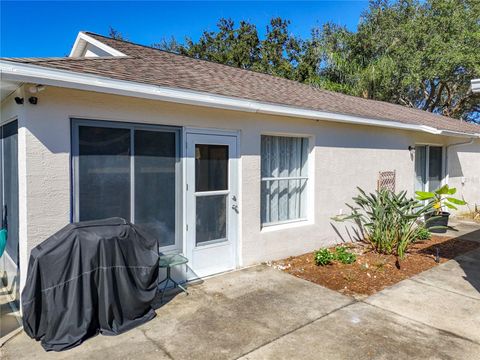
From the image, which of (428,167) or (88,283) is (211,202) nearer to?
(88,283)

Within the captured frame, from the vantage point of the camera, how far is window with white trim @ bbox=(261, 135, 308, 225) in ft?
21.1

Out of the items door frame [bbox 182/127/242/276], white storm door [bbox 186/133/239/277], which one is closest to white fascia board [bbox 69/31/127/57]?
door frame [bbox 182/127/242/276]

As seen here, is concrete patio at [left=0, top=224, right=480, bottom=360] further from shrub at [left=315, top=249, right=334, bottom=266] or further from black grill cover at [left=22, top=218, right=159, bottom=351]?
shrub at [left=315, top=249, right=334, bottom=266]

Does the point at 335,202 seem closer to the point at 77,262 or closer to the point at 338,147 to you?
the point at 338,147

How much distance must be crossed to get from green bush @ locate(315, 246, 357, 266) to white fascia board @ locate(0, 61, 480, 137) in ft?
8.12

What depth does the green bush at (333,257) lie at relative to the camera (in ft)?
19.9

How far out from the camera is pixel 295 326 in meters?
3.89

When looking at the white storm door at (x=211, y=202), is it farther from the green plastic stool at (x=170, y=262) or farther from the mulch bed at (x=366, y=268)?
the mulch bed at (x=366, y=268)

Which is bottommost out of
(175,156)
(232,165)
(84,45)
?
(232,165)

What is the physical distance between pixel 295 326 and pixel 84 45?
7421 millimetres

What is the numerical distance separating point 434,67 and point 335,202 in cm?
1452

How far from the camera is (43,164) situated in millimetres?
3932

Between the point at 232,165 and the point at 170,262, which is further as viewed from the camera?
the point at 232,165

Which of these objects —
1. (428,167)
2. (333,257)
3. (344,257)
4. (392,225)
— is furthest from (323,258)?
(428,167)
